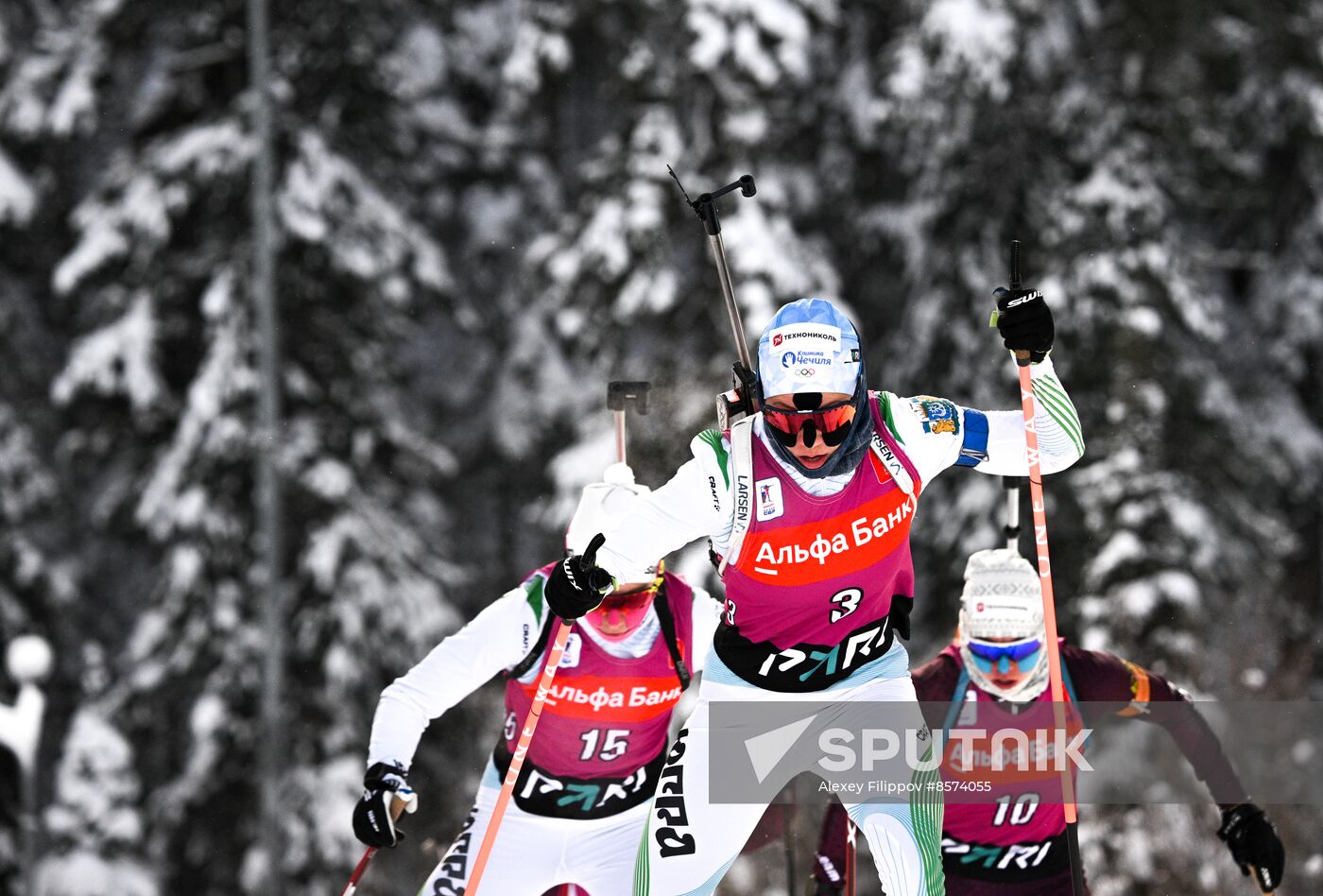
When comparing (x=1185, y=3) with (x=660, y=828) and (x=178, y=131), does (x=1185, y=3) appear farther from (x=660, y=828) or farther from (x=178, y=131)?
(x=660, y=828)

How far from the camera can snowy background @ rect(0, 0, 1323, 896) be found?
55.3ft

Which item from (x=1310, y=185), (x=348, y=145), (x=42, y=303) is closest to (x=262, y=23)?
(x=348, y=145)

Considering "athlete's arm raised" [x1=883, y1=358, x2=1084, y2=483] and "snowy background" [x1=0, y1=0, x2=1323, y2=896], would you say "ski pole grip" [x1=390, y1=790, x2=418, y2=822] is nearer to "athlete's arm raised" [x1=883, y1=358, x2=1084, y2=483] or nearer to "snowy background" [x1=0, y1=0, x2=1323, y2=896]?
"athlete's arm raised" [x1=883, y1=358, x2=1084, y2=483]

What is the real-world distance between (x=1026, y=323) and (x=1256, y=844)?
2.16m

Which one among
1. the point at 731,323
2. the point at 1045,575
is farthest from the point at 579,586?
the point at 1045,575

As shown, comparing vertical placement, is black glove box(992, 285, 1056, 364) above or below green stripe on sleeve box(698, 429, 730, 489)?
above

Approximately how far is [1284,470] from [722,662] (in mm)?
15964

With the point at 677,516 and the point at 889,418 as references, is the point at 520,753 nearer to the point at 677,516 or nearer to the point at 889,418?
the point at 677,516

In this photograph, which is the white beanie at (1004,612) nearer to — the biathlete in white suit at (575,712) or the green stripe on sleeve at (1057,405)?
the biathlete in white suit at (575,712)

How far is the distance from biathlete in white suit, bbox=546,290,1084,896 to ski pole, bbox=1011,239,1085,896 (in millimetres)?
43

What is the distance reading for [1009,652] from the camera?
6008 millimetres

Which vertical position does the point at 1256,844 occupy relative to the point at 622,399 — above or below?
below

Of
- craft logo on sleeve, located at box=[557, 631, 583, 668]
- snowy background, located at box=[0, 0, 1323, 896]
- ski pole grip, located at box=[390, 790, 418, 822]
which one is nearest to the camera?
ski pole grip, located at box=[390, 790, 418, 822]

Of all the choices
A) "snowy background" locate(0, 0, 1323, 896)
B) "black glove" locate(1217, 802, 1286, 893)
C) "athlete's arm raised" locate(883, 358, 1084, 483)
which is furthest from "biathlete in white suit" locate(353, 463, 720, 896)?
"snowy background" locate(0, 0, 1323, 896)
